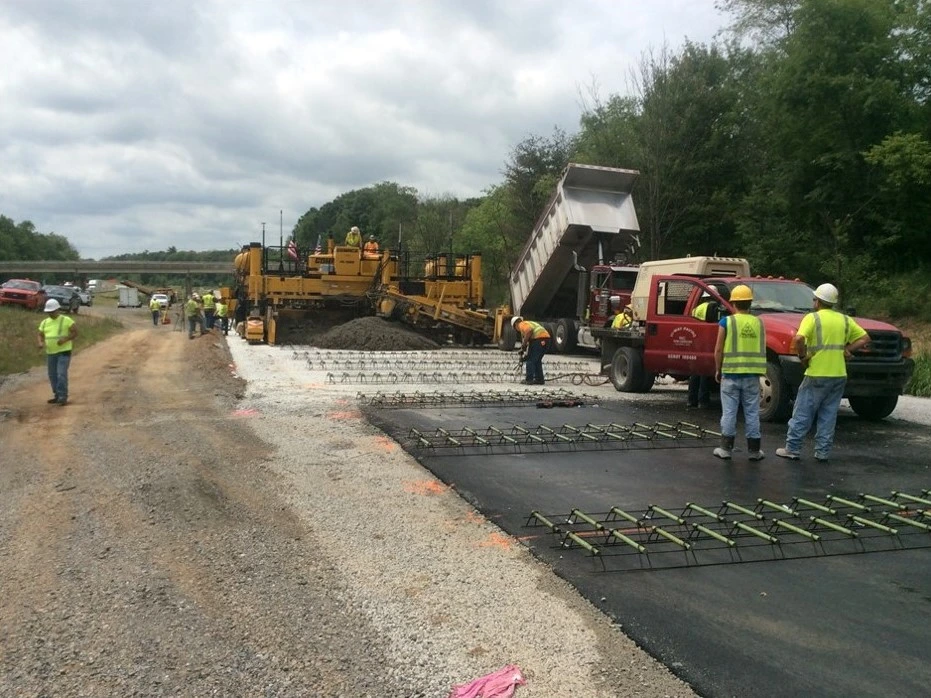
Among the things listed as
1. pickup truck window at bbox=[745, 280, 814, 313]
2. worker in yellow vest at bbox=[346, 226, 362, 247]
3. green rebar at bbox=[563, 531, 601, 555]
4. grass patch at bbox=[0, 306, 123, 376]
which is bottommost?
grass patch at bbox=[0, 306, 123, 376]

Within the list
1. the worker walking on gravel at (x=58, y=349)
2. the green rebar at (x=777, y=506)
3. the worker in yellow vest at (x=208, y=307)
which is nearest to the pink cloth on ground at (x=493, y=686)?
the green rebar at (x=777, y=506)

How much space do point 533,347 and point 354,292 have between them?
1117cm

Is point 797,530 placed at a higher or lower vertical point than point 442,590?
higher

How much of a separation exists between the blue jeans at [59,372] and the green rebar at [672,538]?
981 centimetres

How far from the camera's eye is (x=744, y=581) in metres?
4.73

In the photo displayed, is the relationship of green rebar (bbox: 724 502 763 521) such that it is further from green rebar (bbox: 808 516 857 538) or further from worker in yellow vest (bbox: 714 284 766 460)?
worker in yellow vest (bbox: 714 284 766 460)

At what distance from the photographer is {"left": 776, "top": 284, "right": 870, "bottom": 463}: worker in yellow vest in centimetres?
823

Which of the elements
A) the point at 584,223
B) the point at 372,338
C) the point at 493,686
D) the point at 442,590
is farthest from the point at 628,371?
the point at 493,686

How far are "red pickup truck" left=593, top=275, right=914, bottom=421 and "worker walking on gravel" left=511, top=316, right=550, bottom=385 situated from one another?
3.37ft

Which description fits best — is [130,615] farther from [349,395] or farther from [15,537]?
[349,395]

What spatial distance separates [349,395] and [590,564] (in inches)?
335

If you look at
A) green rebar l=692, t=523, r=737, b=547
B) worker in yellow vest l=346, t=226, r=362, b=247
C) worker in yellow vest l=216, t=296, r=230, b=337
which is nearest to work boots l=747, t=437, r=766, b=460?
green rebar l=692, t=523, r=737, b=547

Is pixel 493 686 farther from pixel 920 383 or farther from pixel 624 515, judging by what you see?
pixel 920 383

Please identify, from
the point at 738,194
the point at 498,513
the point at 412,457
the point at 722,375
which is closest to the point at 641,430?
the point at 722,375
